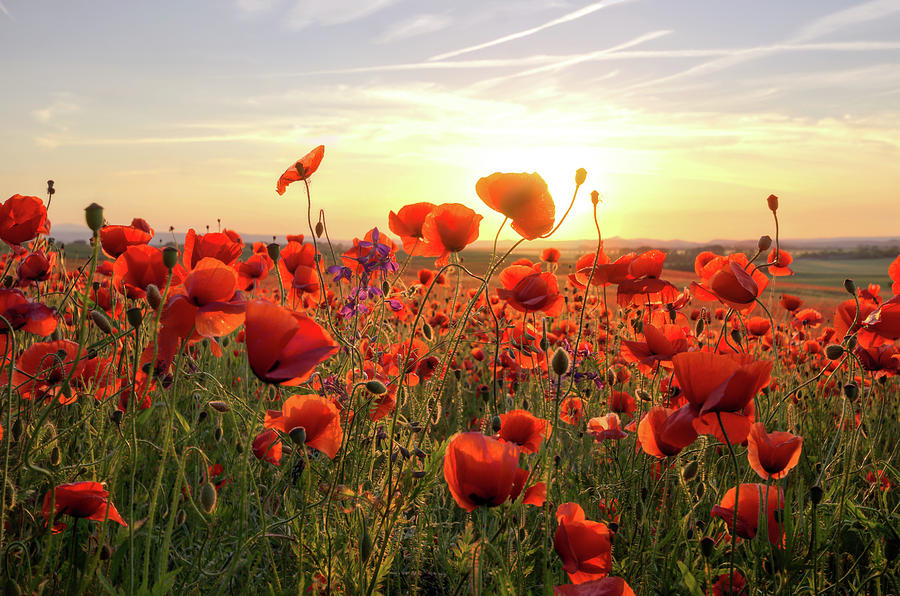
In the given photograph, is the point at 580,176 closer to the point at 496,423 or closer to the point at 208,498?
the point at 496,423

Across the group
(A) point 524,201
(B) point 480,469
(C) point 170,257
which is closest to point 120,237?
(C) point 170,257

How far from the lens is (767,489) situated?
1601 mm

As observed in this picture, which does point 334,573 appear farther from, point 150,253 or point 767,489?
point 767,489

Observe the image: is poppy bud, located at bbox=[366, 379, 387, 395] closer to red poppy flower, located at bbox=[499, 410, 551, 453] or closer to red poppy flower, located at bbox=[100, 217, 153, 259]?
red poppy flower, located at bbox=[499, 410, 551, 453]

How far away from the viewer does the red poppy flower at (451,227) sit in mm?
1815

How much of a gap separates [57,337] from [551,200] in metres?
1.61

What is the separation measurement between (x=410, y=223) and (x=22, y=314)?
45.1 inches

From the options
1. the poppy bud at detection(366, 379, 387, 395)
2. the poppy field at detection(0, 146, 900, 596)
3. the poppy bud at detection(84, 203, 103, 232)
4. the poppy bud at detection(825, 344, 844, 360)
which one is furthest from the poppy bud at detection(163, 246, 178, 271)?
the poppy bud at detection(825, 344, 844, 360)

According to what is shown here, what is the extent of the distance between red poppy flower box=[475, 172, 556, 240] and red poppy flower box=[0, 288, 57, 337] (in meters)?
1.22

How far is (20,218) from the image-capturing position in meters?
2.00

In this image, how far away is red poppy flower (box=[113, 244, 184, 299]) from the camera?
1.56m

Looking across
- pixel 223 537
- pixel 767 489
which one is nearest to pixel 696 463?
pixel 767 489

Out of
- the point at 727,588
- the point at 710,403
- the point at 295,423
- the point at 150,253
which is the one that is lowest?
the point at 727,588

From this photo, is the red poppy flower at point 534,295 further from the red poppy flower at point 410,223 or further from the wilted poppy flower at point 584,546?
the wilted poppy flower at point 584,546
